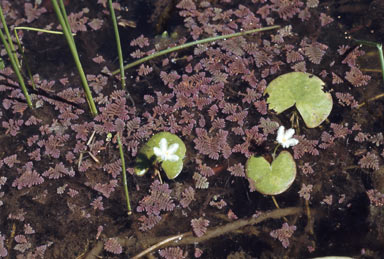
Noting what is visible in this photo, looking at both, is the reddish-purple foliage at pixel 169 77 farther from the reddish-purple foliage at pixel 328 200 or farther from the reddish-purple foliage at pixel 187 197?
the reddish-purple foliage at pixel 328 200

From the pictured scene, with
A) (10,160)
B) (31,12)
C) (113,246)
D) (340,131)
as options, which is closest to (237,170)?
(340,131)

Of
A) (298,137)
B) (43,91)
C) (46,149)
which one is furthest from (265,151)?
(43,91)

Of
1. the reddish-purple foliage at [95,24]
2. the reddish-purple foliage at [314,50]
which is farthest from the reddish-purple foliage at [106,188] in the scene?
the reddish-purple foliage at [314,50]

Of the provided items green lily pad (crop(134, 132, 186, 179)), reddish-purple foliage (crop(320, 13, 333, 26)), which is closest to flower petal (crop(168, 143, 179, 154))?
green lily pad (crop(134, 132, 186, 179))

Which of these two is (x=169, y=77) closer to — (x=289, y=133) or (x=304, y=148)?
(x=289, y=133)

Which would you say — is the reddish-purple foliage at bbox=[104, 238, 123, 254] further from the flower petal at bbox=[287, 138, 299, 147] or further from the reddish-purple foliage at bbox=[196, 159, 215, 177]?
the flower petal at bbox=[287, 138, 299, 147]
